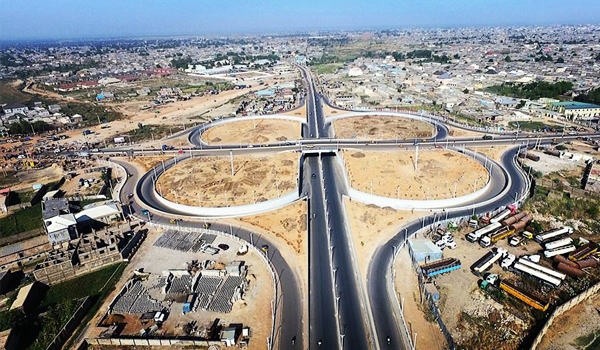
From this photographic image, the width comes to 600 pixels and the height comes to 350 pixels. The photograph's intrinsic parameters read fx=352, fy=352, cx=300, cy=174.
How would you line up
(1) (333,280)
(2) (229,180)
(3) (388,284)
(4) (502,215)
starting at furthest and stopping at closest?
(2) (229,180) < (4) (502,215) < (1) (333,280) < (3) (388,284)

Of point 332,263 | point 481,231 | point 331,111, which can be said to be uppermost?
point 331,111

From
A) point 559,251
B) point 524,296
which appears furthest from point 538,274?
point 559,251

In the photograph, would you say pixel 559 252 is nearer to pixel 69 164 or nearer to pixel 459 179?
pixel 459 179

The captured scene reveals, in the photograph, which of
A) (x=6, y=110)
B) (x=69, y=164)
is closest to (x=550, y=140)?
(x=69, y=164)

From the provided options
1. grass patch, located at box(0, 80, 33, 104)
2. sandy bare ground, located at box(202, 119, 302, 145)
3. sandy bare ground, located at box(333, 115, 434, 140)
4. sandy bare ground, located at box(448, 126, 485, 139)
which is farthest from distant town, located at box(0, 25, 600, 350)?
grass patch, located at box(0, 80, 33, 104)

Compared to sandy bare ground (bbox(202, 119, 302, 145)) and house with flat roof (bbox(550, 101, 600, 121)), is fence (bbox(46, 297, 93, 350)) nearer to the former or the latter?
sandy bare ground (bbox(202, 119, 302, 145))

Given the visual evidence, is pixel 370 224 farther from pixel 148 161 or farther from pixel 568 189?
pixel 148 161

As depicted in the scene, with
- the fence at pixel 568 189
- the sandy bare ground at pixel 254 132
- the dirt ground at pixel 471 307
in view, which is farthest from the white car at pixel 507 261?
the sandy bare ground at pixel 254 132
